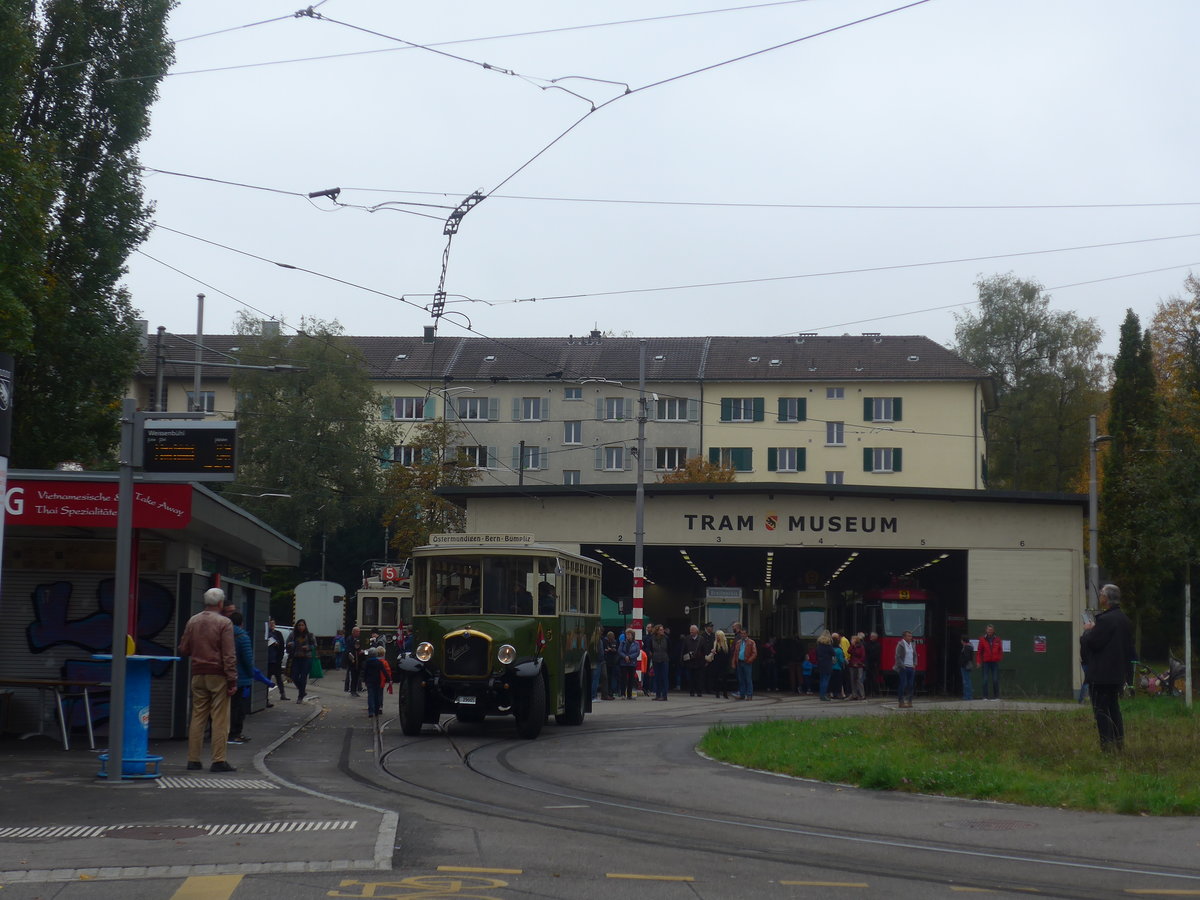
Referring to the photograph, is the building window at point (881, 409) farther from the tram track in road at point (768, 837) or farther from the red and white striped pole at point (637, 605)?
the tram track in road at point (768, 837)

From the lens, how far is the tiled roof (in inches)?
3027

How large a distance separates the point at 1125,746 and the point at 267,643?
58.5 ft

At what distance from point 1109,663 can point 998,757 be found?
1.50 metres

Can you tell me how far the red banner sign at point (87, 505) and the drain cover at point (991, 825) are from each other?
9.02 metres

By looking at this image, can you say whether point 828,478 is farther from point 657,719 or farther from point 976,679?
point 657,719

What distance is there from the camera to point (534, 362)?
7881cm

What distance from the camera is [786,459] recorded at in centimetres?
7600

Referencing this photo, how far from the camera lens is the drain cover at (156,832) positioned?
9.28m

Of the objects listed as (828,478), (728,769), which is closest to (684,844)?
(728,769)

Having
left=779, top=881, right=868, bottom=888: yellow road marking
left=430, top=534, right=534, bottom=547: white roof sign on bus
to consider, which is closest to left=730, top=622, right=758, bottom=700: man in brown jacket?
A: left=430, top=534, right=534, bottom=547: white roof sign on bus

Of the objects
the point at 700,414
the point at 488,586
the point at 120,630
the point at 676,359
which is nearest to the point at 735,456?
the point at 700,414

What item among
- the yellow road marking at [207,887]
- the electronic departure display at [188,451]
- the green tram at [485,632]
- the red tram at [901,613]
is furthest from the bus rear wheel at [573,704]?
the red tram at [901,613]

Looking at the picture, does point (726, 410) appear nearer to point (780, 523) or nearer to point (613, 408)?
point (613, 408)

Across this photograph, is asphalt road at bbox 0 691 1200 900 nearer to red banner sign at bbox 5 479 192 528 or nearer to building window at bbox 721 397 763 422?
red banner sign at bbox 5 479 192 528
